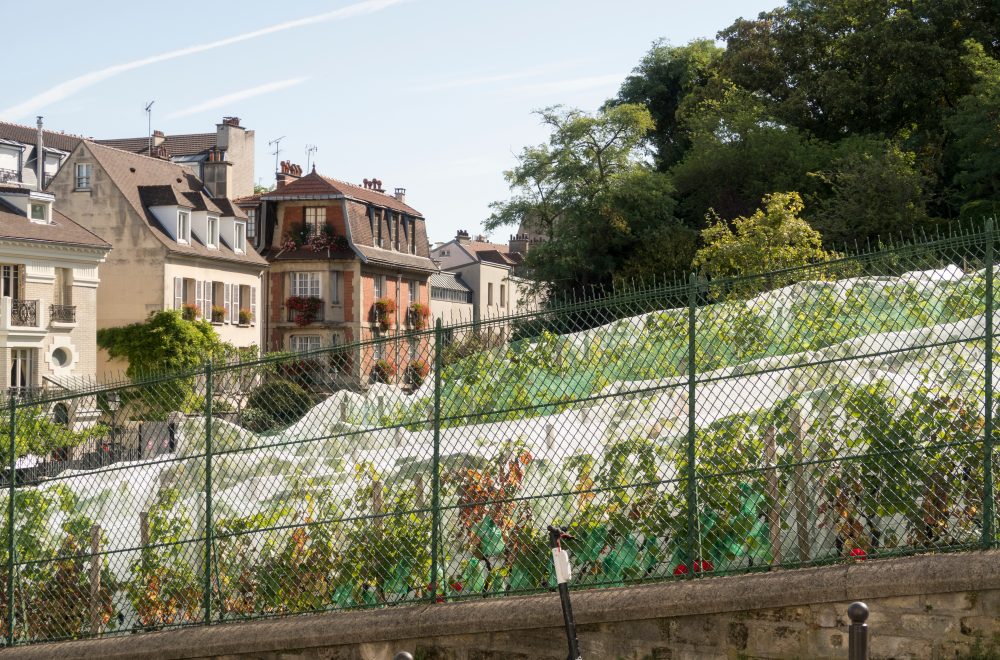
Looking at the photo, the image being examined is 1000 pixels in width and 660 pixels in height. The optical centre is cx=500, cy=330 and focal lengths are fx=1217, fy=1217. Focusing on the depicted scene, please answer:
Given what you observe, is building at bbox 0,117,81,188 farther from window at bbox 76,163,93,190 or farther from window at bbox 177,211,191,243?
window at bbox 177,211,191,243

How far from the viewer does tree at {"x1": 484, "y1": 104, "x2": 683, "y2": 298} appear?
43.3m

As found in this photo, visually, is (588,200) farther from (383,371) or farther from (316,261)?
(383,371)

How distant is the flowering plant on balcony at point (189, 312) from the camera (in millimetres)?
46719

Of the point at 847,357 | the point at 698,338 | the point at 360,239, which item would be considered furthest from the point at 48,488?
the point at 360,239

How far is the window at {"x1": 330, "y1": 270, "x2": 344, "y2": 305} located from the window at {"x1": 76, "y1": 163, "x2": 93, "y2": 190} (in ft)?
40.2

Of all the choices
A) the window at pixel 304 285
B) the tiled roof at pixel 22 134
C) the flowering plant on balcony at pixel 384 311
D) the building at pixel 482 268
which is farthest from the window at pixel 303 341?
the building at pixel 482 268

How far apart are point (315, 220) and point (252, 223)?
3037 mm

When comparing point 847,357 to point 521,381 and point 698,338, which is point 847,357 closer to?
point 698,338

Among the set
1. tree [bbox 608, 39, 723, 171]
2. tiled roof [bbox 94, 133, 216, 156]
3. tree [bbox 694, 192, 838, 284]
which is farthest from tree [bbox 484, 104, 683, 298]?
tiled roof [bbox 94, 133, 216, 156]

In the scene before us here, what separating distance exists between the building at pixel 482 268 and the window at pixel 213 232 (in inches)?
1077

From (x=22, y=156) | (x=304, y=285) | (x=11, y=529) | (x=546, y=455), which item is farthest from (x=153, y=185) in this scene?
(x=546, y=455)

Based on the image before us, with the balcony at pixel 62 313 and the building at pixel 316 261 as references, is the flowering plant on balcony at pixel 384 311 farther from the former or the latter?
the balcony at pixel 62 313

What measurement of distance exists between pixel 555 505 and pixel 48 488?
16.0 feet

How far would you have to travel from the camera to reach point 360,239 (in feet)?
186
